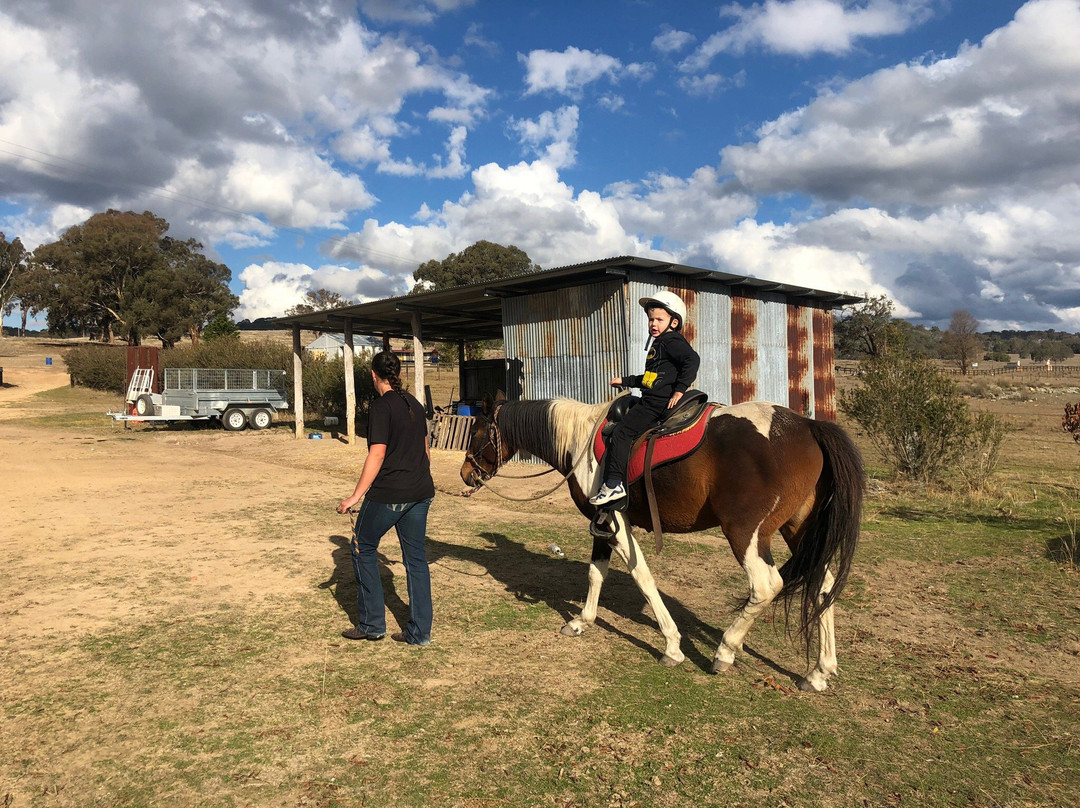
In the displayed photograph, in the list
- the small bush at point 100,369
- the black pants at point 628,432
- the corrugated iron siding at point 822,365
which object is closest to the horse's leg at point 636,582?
the black pants at point 628,432

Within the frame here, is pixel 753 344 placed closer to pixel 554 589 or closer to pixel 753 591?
pixel 554 589

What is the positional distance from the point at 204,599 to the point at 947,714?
576cm

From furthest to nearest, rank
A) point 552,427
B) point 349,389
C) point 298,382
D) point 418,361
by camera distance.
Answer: point 298,382 < point 349,389 < point 418,361 < point 552,427

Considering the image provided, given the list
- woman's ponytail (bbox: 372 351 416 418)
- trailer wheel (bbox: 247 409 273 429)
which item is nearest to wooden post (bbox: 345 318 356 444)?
trailer wheel (bbox: 247 409 273 429)

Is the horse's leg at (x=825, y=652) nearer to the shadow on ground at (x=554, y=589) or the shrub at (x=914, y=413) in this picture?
the shadow on ground at (x=554, y=589)

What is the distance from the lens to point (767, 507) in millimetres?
4277

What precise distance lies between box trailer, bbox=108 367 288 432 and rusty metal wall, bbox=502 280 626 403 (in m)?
11.5

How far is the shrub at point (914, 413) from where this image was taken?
35.2ft

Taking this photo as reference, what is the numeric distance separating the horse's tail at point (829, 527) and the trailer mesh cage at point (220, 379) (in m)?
21.3

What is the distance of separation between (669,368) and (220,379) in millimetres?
21635

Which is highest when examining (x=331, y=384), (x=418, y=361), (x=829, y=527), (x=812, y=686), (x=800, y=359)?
(x=418, y=361)

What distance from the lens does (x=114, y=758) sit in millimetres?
3273

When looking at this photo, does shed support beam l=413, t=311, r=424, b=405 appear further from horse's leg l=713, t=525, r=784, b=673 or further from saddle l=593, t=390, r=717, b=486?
horse's leg l=713, t=525, r=784, b=673

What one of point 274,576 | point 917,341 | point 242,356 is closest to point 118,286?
point 242,356
